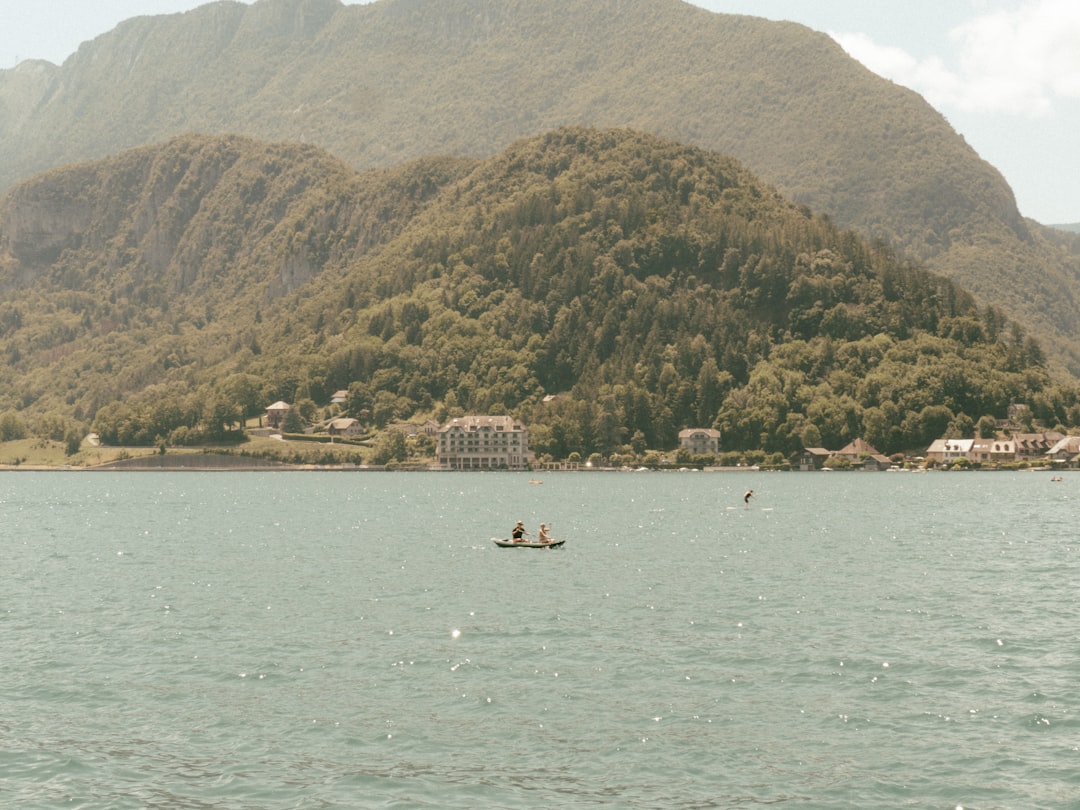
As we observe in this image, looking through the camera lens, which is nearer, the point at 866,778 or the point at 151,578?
the point at 866,778

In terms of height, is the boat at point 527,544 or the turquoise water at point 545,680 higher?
the boat at point 527,544

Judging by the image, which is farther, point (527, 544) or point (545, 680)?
point (527, 544)

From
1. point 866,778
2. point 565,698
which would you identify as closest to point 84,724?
point 565,698

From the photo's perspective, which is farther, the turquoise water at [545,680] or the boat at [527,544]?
the boat at [527,544]

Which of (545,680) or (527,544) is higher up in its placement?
(527,544)

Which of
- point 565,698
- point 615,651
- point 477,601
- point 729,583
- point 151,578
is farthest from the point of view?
point 151,578

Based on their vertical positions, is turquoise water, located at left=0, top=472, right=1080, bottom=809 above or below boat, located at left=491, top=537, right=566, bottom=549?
below

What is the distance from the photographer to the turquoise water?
39656mm

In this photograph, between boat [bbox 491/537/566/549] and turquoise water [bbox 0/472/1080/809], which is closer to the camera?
turquoise water [bbox 0/472/1080/809]

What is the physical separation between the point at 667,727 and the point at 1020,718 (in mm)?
11906

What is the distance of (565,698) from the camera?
163 feet

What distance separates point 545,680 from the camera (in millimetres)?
52844

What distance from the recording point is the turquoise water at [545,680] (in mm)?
39656

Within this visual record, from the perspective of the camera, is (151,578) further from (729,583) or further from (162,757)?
(162,757)
